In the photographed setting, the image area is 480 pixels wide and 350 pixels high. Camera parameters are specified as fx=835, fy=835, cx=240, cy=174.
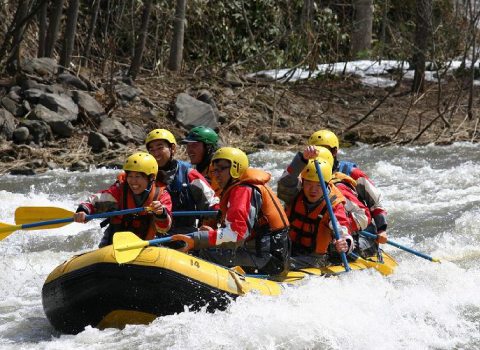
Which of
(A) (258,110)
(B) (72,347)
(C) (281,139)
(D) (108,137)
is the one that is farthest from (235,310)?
(A) (258,110)

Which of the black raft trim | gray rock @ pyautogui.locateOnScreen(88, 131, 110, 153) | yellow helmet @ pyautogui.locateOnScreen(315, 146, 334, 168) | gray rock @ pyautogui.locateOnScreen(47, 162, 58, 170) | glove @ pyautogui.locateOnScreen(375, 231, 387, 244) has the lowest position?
gray rock @ pyautogui.locateOnScreen(47, 162, 58, 170)

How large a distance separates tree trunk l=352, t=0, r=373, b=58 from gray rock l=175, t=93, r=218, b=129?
663 cm

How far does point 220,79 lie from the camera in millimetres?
15617

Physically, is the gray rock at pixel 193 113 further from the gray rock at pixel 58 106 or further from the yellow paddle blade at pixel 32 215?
the yellow paddle blade at pixel 32 215

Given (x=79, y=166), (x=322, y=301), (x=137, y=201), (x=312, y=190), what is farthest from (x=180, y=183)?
(x=79, y=166)

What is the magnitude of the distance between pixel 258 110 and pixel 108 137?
331 cm

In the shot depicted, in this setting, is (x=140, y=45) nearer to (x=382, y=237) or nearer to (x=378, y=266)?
(x=382, y=237)

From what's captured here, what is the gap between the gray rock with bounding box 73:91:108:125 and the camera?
1269 cm

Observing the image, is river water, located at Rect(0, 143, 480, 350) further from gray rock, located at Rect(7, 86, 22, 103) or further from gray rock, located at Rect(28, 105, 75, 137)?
gray rock, located at Rect(7, 86, 22, 103)

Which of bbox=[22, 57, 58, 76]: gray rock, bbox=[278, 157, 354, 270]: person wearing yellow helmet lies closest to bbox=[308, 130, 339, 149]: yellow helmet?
bbox=[278, 157, 354, 270]: person wearing yellow helmet

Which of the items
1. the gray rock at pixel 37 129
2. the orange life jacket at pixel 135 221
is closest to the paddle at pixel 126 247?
the orange life jacket at pixel 135 221

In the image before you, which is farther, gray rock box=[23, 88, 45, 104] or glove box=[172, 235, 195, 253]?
gray rock box=[23, 88, 45, 104]

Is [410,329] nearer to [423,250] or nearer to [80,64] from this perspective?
[423,250]

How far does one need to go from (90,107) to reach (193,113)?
1715mm
